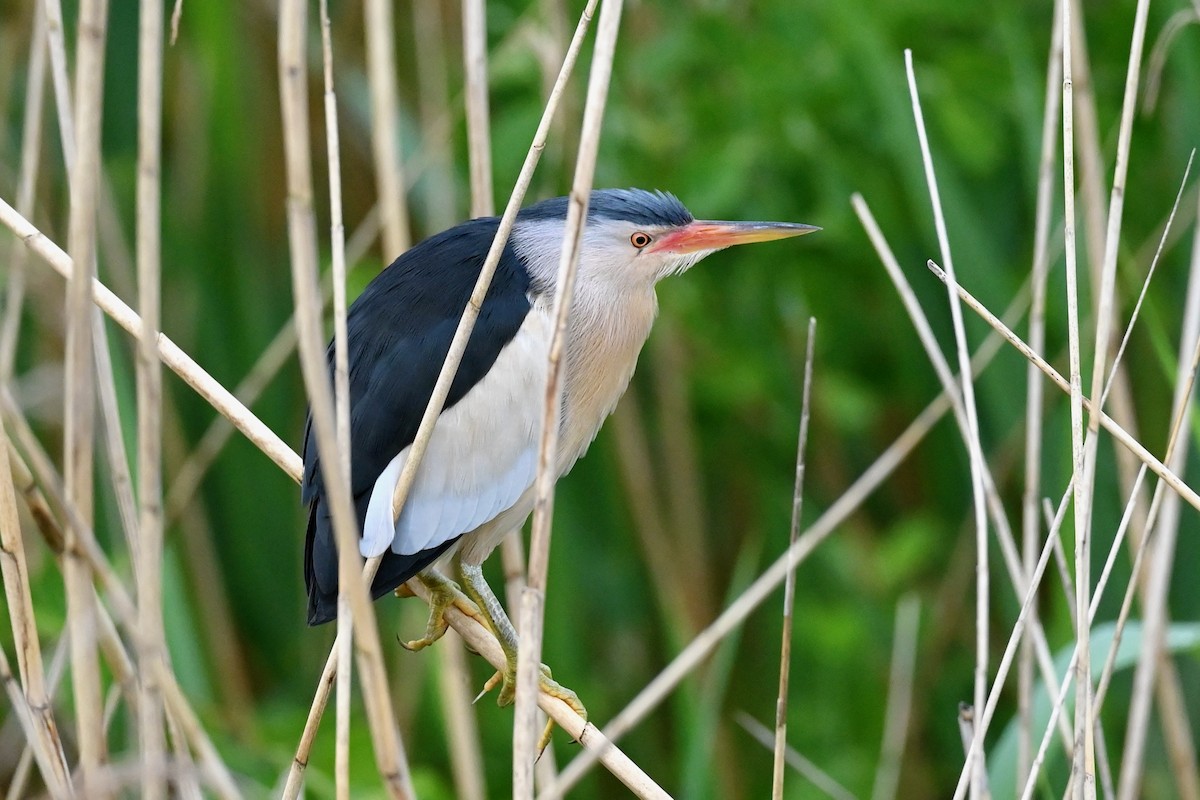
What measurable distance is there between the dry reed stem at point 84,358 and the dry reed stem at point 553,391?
288mm

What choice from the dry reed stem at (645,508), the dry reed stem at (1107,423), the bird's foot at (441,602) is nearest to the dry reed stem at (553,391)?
the dry reed stem at (1107,423)

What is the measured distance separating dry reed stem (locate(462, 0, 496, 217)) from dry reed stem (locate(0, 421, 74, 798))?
57cm

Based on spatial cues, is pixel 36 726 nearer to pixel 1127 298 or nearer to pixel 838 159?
pixel 838 159

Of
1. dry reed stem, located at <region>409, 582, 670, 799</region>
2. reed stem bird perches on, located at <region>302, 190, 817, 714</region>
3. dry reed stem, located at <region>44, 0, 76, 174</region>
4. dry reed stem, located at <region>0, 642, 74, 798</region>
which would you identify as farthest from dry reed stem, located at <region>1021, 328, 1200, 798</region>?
dry reed stem, located at <region>44, 0, 76, 174</region>

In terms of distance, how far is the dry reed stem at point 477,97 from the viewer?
1271 mm

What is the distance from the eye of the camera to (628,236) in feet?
4.81

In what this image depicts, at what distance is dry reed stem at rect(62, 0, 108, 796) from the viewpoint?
81cm

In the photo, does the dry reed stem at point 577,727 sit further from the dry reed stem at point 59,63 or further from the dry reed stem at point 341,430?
the dry reed stem at point 59,63

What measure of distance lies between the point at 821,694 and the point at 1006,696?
34 centimetres

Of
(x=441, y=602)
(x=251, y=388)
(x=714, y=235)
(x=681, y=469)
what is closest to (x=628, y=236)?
(x=714, y=235)

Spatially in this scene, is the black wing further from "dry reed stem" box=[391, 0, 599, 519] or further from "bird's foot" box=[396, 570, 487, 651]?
"dry reed stem" box=[391, 0, 599, 519]

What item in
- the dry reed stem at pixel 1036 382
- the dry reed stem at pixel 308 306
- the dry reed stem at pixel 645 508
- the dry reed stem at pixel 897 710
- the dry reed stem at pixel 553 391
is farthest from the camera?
the dry reed stem at pixel 645 508

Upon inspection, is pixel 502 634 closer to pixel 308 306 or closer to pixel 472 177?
pixel 472 177

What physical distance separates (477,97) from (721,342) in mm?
727
